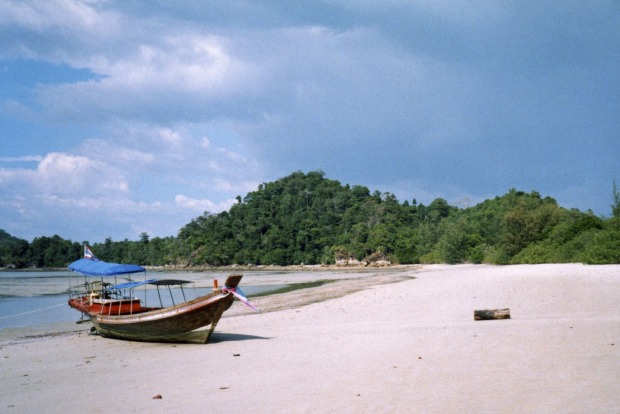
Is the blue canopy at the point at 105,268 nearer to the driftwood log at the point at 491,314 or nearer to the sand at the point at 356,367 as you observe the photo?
the sand at the point at 356,367

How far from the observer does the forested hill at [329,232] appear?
76.6m

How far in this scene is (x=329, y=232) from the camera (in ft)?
454

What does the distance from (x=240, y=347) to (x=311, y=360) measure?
3.00 metres

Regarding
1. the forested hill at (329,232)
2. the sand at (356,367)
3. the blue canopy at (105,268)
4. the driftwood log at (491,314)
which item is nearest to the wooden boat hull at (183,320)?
the sand at (356,367)

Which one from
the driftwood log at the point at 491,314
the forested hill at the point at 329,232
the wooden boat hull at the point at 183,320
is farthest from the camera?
the forested hill at the point at 329,232

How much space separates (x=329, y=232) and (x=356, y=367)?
426 feet

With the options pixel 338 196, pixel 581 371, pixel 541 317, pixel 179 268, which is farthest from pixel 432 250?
pixel 581 371

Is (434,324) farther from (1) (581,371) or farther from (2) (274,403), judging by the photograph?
(2) (274,403)

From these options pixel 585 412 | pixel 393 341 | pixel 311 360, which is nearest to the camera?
pixel 585 412

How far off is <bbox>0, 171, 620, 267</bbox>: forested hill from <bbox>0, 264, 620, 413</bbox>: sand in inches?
1647

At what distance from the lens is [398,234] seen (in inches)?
4461

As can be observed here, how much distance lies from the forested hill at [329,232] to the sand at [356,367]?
1647 inches

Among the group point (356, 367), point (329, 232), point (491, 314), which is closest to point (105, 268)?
point (356, 367)

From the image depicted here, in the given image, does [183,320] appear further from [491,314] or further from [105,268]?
[491,314]
